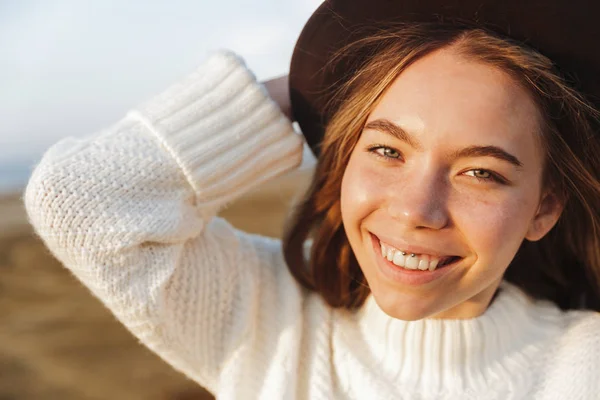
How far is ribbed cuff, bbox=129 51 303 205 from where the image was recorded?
1903 mm

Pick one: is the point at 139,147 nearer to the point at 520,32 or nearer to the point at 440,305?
the point at 440,305

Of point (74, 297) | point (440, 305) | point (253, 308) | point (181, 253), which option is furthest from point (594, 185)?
point (74, 297)

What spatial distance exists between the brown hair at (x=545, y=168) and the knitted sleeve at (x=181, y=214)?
0.12 meters

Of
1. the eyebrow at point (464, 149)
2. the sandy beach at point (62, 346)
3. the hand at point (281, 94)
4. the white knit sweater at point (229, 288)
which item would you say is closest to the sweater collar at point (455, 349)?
the white knit sweater at point (229, 288)

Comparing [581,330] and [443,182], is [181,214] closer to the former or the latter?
[443,182]

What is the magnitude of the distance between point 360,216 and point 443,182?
0.79 feet

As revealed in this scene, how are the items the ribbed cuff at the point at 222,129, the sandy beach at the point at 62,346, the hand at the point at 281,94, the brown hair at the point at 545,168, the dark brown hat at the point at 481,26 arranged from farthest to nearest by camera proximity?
the sandy beach at the point at 62,346, the hand at the point at 281,94, the ribbed cuff at the point at 222,129, the brown hair at the point at 545,168, the dark brown hat at the point at 481,26

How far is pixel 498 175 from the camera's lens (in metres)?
1.69

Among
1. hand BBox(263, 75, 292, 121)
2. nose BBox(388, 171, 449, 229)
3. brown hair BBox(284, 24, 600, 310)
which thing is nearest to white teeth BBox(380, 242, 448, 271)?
nose BBox(388, 171, 449, 229)

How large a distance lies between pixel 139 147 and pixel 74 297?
11.9ft

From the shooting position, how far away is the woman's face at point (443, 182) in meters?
1.65

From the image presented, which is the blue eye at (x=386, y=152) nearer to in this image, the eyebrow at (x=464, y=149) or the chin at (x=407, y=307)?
the eyebrow at (x=464, y=149)

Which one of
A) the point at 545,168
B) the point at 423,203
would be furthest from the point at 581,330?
the point at 423,203

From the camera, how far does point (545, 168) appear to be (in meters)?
1.82
